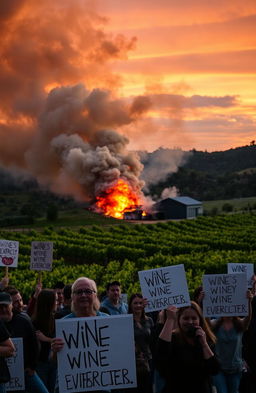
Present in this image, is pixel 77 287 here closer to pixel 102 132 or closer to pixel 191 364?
pixel 191 364

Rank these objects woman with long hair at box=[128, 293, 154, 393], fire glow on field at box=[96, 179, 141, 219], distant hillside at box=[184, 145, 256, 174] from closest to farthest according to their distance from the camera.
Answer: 1. woman with long hair at box=[128, 293, 154, 393]
2. fire glow on field at box=[96, 179, 141, 219]
3. distant hillside at box=[184, 145, 256, 174]

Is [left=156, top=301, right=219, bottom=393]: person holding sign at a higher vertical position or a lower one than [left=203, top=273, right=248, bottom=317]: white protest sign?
lower

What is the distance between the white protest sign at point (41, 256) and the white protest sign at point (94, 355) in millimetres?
8980

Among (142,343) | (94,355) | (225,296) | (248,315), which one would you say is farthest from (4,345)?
(248,315)

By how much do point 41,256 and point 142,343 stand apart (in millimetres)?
7005

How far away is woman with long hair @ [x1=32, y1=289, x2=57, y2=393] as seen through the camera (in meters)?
8.72

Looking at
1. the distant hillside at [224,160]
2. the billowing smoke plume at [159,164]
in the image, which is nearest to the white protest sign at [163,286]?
the billowing smoke plume at [159,164]

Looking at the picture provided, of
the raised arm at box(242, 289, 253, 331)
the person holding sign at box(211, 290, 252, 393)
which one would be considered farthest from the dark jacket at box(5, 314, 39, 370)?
the raised arm at box(242, 289, 253, 331)

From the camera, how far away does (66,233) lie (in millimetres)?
54156

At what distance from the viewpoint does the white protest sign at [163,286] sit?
8.13m

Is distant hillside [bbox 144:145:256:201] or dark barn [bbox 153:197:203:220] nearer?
dark barn [bbox 153:197:203:220]

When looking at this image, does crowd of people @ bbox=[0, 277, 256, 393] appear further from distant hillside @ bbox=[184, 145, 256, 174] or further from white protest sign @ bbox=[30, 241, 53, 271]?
distant hillside @ bbox=[184, 145, 256, 174]

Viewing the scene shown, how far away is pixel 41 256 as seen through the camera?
1549cm

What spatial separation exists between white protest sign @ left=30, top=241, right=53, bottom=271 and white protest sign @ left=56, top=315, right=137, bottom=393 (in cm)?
898
